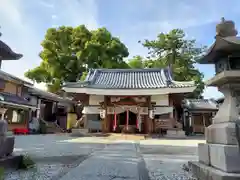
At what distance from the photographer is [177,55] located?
27.4 m

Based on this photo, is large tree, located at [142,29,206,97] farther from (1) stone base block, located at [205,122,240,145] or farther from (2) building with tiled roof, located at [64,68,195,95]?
(1) stone base block, located at [205,122,240,145]

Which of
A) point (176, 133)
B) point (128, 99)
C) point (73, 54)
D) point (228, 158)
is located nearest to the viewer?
point (228, 158)

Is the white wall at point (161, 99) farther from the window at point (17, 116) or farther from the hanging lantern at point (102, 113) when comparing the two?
the window at point (17, 116)

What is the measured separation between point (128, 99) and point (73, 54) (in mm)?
13266

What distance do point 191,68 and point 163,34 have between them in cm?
608

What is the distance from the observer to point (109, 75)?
1717cm

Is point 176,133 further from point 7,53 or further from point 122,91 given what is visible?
point 7,53

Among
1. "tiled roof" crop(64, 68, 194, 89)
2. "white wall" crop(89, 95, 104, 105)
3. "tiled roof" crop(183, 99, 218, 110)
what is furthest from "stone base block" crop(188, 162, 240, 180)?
"tiled roof" crop(183, 99, 218, 110)

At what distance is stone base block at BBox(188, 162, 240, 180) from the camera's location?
243cm

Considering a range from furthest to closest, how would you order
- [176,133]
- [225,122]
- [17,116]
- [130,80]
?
[17,116] < [130,80] < [176,133] < [225,122]

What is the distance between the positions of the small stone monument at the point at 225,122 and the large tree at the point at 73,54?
20778mm

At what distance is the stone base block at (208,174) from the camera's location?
2.43 meters

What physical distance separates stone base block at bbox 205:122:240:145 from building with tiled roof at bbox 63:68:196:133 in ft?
33.2

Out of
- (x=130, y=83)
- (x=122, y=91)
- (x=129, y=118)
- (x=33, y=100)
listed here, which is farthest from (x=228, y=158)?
(x=33, y=100)
